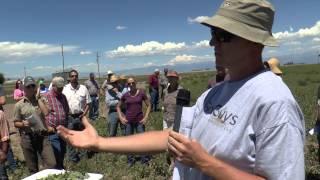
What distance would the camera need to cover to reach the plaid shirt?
8.53 metres

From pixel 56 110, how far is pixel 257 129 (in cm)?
714

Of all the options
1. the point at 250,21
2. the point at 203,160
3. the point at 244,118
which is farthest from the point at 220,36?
the point at 203,160

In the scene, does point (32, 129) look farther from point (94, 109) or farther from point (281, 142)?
point (94, 109)

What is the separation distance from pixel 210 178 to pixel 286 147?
392mm

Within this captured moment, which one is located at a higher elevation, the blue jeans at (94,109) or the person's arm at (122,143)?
the person's arm at (122,143)

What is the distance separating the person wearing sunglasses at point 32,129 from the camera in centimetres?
795

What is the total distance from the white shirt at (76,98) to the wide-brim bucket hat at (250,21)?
27.7ft

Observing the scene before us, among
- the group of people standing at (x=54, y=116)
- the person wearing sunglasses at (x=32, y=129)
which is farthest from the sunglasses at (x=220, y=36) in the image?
the person wearing sunglasses at (x=32, y=129)

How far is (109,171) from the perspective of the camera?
909cm

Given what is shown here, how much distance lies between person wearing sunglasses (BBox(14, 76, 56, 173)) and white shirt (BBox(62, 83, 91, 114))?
203 centimetres

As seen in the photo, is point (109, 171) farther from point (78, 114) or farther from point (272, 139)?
point (272, 139)

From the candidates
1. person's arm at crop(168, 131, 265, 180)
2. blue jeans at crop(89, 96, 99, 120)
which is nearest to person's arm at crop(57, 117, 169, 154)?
person's arm at crop(168, 131, 265, 180)

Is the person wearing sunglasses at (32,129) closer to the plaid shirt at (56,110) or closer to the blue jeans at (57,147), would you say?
the blue jeans at (57,147)

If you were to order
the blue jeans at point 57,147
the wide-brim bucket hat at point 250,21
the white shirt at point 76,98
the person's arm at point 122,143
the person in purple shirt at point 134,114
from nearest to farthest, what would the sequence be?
the wide-brim bucket hat at point 250,21
the person's arm at point 122,143
the blue jeans at point 57,147
the white shirt at point 76,98
the person in purple shirt at point 134,114
